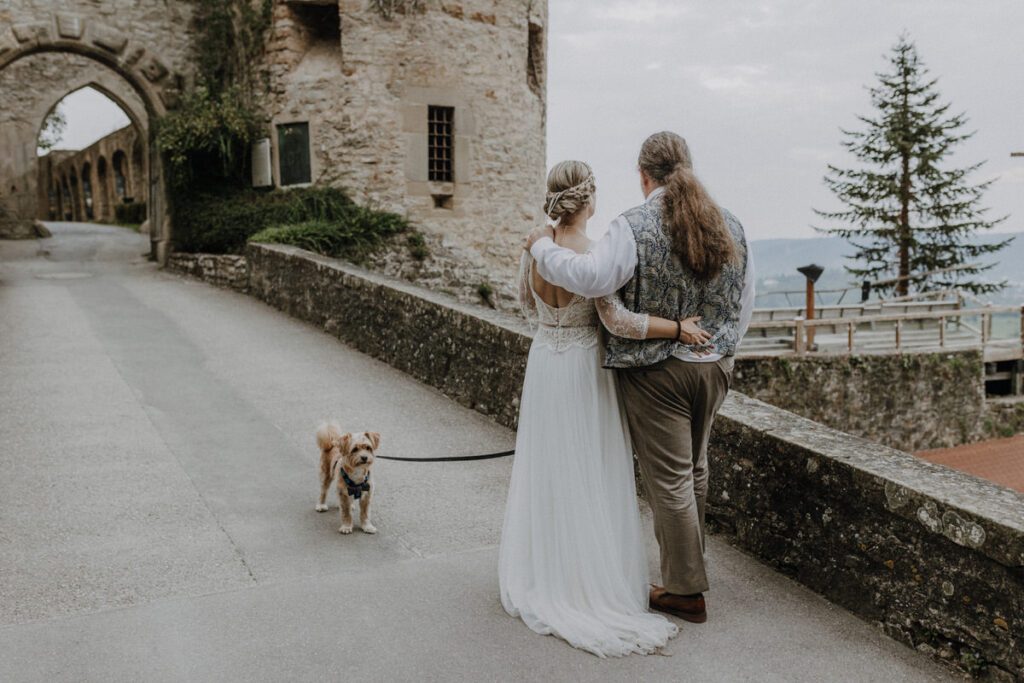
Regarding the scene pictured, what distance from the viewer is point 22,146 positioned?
96.9 feet

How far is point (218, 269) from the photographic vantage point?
1639cm

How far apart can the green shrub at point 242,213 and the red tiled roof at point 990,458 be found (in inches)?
584

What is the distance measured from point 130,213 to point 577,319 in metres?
38.0

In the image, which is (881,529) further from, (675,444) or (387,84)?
(387,84)

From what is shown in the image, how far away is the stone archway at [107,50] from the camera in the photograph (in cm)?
1711

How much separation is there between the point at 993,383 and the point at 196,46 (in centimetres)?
2399

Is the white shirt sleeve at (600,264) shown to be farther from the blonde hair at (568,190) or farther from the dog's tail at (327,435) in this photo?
the dog's tail at (327,435)

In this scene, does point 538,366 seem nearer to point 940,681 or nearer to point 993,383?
point 940,681

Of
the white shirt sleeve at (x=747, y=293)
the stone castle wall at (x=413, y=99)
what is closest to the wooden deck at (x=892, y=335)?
the stone castle wall at (x=413, y=99)

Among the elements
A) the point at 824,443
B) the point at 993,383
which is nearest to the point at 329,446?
the point at 824,443

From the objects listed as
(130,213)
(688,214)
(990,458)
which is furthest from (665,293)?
(130,213)

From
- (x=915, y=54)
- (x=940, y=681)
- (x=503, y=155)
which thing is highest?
(x=915, y=54)

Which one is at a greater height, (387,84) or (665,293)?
(387,84)

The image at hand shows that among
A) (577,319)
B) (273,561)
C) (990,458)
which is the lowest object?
(990,458)
